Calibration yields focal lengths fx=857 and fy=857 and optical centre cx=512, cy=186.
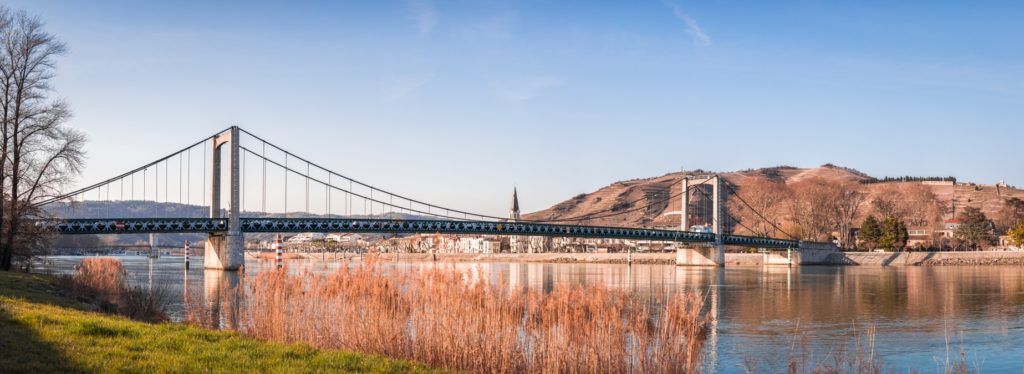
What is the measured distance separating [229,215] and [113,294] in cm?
4292

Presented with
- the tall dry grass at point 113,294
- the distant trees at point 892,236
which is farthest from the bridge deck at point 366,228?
the tall dry grass at point 113,294

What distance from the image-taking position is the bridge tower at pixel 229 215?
212ft

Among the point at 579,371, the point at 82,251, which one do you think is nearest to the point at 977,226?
the point at 579,371

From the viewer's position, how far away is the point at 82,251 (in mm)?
187750

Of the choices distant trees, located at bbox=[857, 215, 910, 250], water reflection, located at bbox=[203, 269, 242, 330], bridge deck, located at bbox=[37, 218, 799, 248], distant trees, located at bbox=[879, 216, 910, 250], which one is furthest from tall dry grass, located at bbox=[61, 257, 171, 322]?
distant trees, located at bbox=[857, 215, 910, 250]

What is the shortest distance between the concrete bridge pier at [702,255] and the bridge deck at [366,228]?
104cm

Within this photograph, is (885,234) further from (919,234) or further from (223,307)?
(223,307)

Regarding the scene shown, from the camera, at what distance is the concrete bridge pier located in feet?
311

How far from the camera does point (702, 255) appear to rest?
97312 mm

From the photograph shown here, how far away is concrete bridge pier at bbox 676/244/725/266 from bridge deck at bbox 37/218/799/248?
3.40ft

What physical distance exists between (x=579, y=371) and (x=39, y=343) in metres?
6.74

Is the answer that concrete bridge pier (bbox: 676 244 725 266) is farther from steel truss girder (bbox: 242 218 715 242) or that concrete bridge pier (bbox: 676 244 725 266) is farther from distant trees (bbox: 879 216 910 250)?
distant trees (bbox: 879 216 910 250)

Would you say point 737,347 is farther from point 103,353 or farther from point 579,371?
point 103,353

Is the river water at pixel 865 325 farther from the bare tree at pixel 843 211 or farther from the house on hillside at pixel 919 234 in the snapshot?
the house on hillside at pixel 919 234
